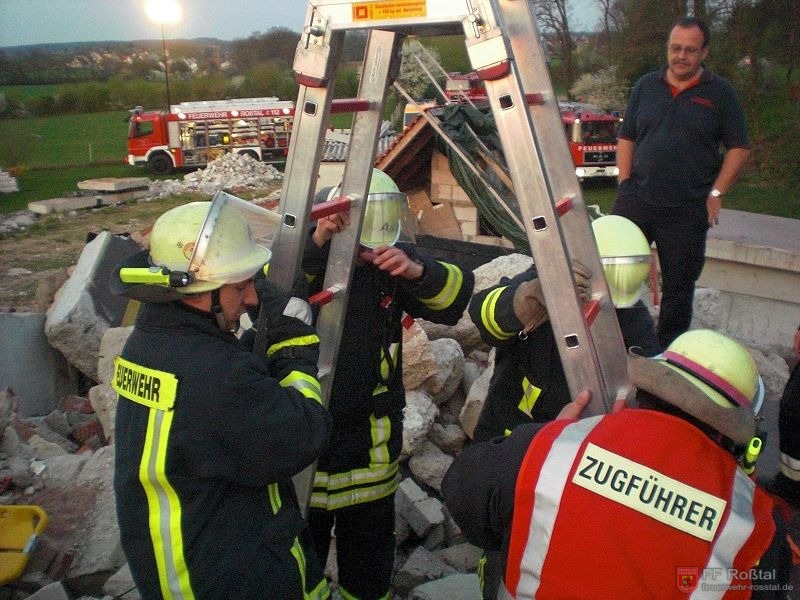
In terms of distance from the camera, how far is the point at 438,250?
25.8ft

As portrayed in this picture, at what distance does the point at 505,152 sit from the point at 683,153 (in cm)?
261

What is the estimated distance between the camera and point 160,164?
27.4 m

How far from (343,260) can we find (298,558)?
835 mm

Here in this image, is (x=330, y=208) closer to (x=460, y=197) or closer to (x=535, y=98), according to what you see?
(x=535, y=98)

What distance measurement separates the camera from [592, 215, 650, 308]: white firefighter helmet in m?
2.57

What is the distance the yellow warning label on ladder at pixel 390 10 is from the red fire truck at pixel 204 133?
25.7 metres

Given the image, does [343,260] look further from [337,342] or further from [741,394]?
[741,394]

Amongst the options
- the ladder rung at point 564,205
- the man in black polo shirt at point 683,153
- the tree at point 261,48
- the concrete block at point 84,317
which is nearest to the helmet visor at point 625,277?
the ladder rung at point 564,205

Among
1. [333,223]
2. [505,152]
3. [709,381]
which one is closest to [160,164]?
[333,223]

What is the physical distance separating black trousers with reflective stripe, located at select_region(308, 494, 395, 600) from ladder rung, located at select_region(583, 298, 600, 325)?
1137 millimetres

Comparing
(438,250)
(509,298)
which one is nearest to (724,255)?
(438,250)

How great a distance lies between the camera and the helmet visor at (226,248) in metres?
1.85

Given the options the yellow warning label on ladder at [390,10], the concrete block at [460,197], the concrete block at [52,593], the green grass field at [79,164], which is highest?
the yellow warning label on ladder at [390,10]

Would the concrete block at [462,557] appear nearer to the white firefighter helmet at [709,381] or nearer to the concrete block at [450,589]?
the concrete block at [450,589]
